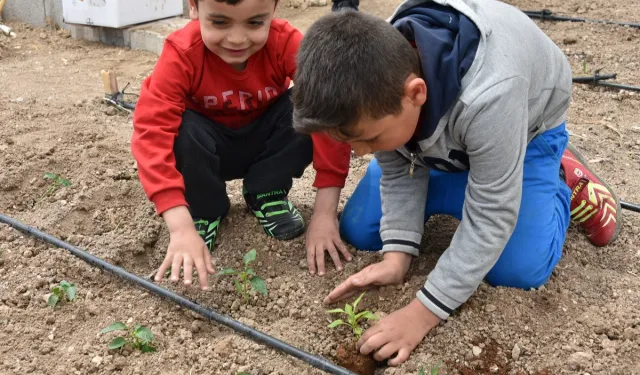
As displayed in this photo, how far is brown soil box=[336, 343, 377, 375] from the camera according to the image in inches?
76.0

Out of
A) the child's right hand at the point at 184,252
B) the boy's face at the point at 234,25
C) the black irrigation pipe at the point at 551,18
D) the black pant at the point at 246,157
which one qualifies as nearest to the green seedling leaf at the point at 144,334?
the child's right hand at the point at 184,252

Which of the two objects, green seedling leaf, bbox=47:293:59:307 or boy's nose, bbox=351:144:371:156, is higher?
boy's nose, bbox=351:144:371:156

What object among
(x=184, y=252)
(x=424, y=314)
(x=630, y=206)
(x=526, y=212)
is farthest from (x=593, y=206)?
(x=184, y=252)

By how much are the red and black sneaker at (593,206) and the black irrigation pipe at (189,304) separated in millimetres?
1223

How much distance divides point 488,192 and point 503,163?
0.33 ft

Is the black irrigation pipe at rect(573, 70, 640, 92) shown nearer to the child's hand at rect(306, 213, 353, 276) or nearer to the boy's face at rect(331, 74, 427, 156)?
the child's hand at rect(306, 213, 353, 276)

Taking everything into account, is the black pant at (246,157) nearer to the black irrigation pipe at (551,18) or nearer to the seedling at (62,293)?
the seedling at (62,293)

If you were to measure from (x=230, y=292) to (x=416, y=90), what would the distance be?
1.01 m

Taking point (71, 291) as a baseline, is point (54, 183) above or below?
below

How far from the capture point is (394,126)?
1680 millimetres

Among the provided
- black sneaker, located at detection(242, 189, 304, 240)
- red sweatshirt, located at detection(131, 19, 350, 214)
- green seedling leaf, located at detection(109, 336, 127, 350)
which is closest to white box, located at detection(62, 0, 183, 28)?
red sweatshirt, located at detection(131, 19, 350, 214)

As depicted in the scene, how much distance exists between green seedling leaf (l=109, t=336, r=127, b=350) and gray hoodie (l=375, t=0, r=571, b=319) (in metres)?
0.86

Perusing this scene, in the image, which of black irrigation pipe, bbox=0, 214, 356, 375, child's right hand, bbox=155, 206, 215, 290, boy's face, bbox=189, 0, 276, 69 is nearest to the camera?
black irrigation pipe, bbox=0, 214, 356, 375

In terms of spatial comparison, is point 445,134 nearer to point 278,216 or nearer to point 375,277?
point 375,277
